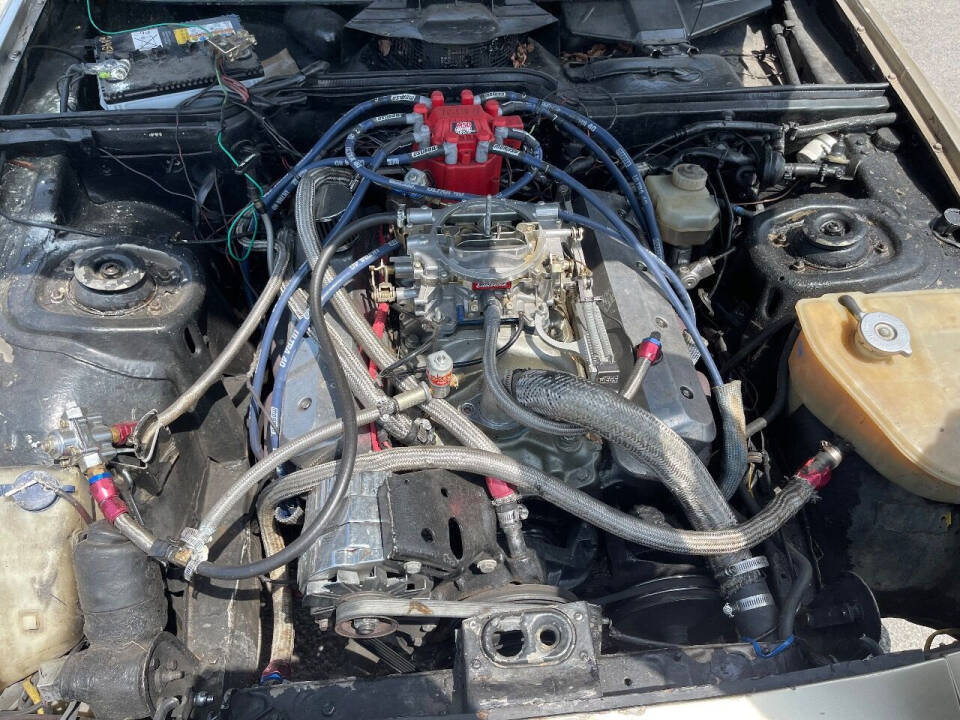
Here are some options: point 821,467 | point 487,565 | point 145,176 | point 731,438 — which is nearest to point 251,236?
point 145,176

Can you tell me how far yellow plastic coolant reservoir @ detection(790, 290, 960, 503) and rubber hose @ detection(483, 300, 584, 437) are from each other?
2.09 feet

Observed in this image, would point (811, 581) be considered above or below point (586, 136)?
below

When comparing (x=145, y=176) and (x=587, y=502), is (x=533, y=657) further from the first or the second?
(x=145, y=176)

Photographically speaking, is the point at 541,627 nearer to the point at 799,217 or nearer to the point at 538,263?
the point at 538,263

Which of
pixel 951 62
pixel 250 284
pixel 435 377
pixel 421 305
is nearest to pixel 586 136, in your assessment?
pixel 421 305

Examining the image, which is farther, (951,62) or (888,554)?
(951,62)

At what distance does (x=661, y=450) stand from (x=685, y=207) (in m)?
0.92

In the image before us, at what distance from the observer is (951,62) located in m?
4.84

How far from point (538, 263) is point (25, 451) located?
4.14 ft

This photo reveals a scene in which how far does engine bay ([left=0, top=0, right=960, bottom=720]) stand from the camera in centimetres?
149

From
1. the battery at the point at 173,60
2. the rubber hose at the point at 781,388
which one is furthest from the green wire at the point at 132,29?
the rubber hose at the point at 781,388

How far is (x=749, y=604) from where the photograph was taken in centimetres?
155

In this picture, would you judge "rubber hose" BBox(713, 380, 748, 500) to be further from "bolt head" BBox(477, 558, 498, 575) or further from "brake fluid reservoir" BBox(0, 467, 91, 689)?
"brake fluid reservoir" BBox(0, 467, 91, 689)

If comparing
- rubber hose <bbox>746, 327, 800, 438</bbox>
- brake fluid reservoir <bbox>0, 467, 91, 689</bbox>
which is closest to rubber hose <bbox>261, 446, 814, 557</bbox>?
rubber hose <bbox>746, 327, 800, 438</bbox>
